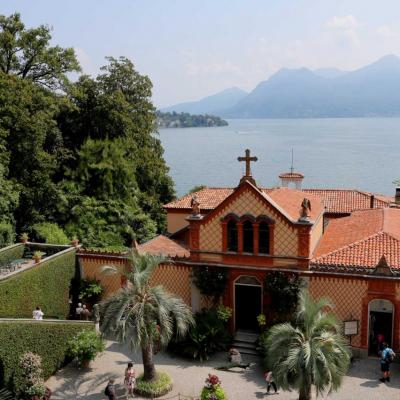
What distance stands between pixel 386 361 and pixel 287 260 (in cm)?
516

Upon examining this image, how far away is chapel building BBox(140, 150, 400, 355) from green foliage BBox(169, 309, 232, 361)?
1.11 meters

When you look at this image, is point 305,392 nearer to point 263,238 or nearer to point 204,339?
point 204,339

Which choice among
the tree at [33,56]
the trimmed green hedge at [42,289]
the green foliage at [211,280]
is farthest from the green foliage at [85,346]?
the tree at [33,56]

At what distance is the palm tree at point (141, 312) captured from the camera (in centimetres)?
1638

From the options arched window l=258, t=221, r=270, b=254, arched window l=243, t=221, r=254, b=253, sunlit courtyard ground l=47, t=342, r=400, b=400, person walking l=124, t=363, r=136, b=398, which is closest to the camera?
person walking l=124, t=363, r=136, b=398

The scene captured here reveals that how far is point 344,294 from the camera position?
19.9 m

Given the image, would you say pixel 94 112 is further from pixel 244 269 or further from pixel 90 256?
pixel 244 269

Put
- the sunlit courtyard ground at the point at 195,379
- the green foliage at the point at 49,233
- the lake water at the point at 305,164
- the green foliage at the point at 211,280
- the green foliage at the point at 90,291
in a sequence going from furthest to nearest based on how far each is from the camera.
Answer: the lake water at the point at 305,164 → the green foliage at the point at 49,233 → the green foliage at the point at 90,291 → the green foliage at the point at 211,280 → the sunlit courtyard ground at the point at 195,379

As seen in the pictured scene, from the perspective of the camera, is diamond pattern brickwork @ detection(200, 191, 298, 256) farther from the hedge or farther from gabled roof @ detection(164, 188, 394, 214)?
gabled roof @ detection(164, 188, 394, 214)

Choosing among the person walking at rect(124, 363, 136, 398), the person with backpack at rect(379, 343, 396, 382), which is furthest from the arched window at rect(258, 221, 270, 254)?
the person walking at rect(124, 363, 136, 398)

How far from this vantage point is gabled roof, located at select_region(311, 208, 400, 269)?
66.3 feet

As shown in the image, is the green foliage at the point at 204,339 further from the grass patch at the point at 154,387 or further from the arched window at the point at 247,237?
the arched window at the point at 247,237

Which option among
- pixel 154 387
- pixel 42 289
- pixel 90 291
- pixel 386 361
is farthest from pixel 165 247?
pixel 386 361

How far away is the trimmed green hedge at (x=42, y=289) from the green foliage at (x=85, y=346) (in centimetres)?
295
